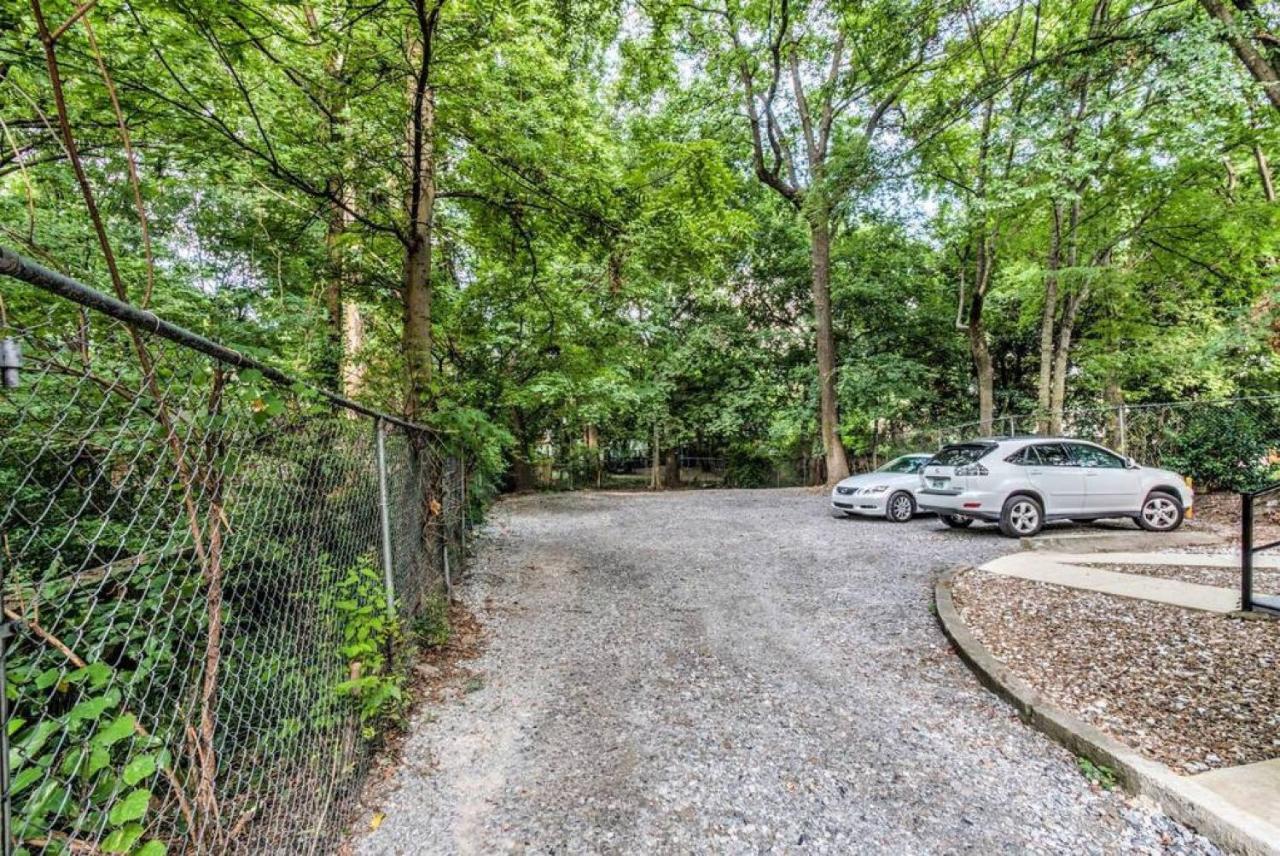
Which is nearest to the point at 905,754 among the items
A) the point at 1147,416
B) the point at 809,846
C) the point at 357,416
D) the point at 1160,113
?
the point at 809,846

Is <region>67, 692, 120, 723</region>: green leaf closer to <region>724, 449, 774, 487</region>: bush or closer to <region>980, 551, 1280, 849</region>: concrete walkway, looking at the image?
<region>980, 551, 1280, 849</region>: concrete walkway

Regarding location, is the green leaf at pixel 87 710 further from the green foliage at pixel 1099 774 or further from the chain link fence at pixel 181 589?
the green foliage at pixel 1099 774

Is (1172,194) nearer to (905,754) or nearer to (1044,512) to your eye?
(1044,512)

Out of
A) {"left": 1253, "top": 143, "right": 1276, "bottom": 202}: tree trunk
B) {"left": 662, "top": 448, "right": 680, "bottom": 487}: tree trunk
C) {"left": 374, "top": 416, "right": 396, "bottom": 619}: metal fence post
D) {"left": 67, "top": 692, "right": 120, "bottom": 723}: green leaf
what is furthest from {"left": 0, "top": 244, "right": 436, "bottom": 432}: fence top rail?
{"left": 662, "top": 448, "right": 680, "bottom": 487}: tree trunk

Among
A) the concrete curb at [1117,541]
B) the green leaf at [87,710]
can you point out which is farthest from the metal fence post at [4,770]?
the concrete curb at [1117,541]

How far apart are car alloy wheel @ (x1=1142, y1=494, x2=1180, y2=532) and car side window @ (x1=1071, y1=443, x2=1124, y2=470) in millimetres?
687

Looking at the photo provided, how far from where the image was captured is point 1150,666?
3662 mm

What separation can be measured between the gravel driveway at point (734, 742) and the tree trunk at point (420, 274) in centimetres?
228

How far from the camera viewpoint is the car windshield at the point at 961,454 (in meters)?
8.26

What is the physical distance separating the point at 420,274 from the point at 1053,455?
8961mm

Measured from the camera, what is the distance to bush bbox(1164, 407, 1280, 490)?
9.53m

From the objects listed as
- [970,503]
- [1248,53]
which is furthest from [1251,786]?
[1248,53]

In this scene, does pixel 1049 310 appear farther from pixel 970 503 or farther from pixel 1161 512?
pixel 970 503

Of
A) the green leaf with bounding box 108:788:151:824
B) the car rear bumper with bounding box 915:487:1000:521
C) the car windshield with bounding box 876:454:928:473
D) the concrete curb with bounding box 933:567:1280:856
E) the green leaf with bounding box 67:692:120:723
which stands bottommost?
the concrete curb with bounding box 933:567:1280:856
